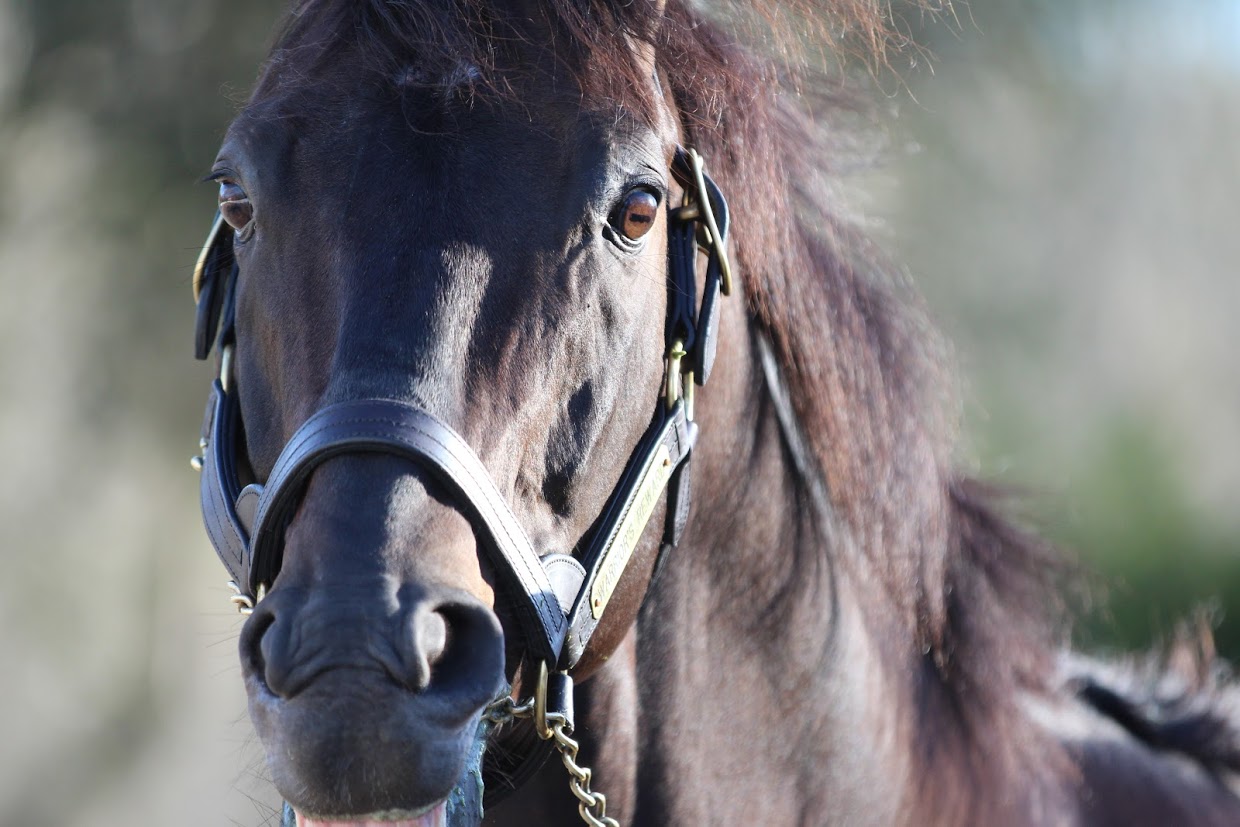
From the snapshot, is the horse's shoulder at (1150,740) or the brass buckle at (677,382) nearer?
the brass buckle at (677,382)

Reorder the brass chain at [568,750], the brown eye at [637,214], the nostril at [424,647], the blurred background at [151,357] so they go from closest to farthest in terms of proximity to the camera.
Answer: the nostril at [424,647], the brass chain at [568,750], the brown eye at [637,214], the blurred background at [151,357]

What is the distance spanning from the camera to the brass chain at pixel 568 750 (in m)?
1.64

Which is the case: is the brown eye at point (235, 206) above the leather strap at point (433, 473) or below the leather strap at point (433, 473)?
above

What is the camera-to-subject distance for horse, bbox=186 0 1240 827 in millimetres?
1458

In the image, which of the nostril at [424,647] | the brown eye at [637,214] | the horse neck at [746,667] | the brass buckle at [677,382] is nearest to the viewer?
the nostril at [424,647]

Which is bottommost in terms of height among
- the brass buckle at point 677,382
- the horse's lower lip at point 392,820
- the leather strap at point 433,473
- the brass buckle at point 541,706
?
the horse's lower lip at point 392,820

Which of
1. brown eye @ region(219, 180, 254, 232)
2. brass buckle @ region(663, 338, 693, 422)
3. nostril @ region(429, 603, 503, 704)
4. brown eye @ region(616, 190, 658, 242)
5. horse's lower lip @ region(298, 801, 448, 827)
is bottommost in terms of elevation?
horse's lower lip @ region(298, 801, 448, 827)

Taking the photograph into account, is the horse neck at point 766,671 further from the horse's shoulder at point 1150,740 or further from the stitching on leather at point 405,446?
the stitching on leather at point 405,446

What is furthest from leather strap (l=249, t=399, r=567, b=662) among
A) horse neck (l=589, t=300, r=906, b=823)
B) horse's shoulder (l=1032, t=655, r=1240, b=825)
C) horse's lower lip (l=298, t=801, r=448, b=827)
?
horse's shoulder (l=1032, t=655, r=1240, b=825)

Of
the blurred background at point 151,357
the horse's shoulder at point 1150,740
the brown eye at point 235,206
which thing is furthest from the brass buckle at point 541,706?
the blurred background at point 151,357

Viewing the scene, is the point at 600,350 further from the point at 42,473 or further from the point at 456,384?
the point at 42,473

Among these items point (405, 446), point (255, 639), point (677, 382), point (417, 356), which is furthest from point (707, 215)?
point (255, 639)

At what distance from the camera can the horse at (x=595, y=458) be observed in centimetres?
146

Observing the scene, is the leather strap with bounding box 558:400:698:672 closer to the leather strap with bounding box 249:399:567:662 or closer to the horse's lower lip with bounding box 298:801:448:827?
the leather strap with bounding box 249:399:567:662
